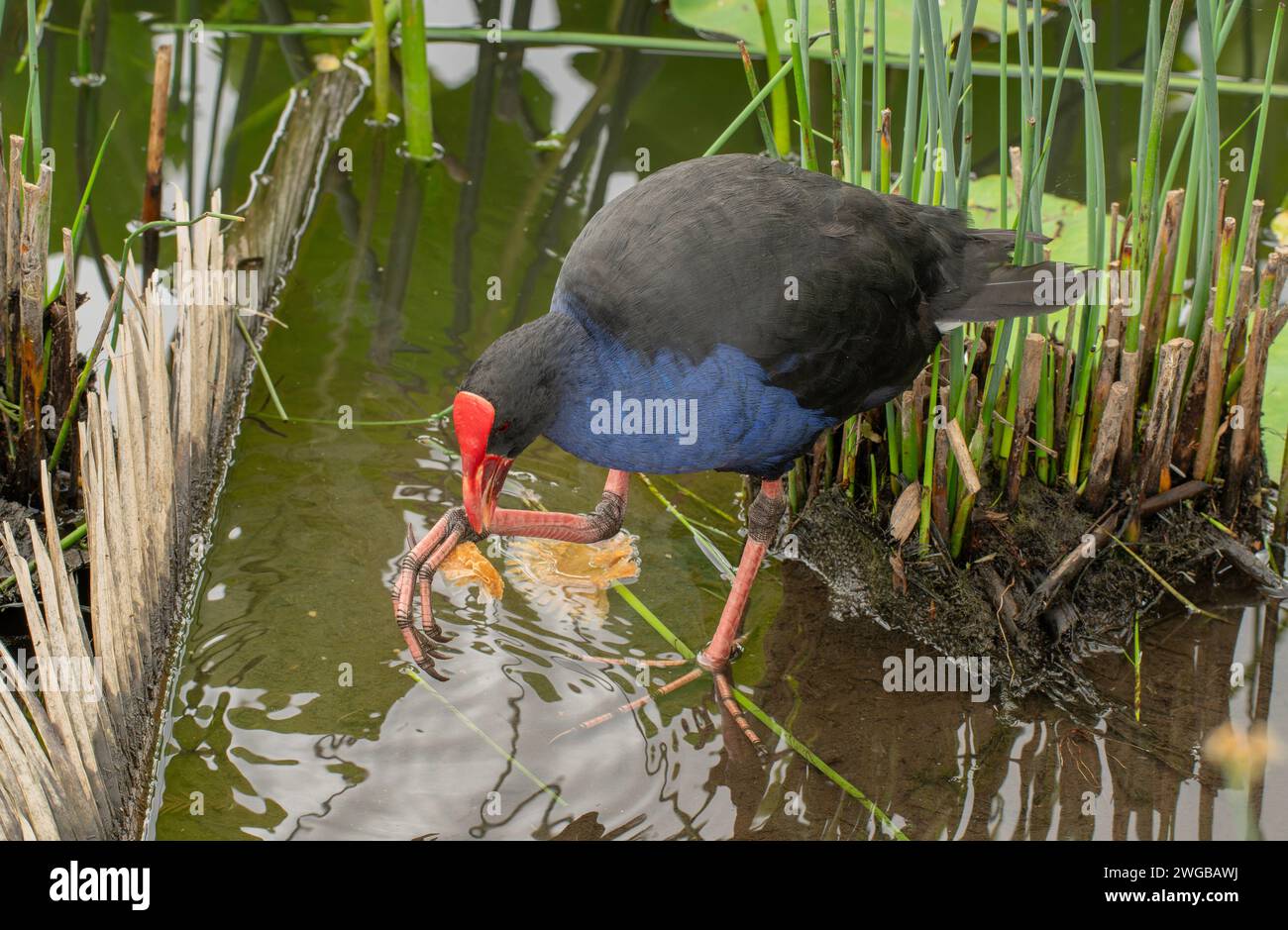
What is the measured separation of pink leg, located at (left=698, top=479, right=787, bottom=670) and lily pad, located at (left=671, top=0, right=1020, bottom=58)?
257 centimetres

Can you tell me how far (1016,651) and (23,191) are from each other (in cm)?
262

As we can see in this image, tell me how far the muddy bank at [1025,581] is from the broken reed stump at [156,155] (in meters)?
2.40

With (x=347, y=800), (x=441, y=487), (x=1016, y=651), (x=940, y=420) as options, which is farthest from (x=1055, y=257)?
(x=347, y=800)

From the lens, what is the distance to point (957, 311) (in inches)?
125

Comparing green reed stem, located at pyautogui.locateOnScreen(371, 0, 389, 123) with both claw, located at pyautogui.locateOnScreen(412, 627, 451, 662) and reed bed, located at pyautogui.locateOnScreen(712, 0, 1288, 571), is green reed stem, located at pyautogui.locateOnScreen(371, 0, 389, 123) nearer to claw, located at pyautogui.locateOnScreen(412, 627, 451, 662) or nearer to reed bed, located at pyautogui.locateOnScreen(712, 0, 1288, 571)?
reed bed, located at pyautogui.locateOnScreen(712, 0, 1288, 571)

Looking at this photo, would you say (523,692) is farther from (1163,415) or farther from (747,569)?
(1163,415)

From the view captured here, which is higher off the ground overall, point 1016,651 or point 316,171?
point 316,171

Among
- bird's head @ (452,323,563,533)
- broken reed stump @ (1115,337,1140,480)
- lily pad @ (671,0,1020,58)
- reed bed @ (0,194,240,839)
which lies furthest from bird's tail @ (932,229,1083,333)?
lily pad @ (671,0,1020,58)

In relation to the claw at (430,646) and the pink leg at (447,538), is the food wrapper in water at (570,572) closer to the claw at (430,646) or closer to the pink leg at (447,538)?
the pink leg at (447,538)

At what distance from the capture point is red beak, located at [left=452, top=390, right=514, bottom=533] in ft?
9.11

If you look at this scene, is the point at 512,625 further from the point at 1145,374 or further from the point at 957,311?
the point at 1145,374

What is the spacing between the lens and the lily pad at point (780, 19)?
205 inches

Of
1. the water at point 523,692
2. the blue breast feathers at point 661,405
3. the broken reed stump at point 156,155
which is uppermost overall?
the broken reed stump at point 156,155

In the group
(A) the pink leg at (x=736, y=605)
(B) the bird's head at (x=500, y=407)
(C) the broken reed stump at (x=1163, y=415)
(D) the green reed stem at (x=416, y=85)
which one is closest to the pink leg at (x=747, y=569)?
(A) the pink leg at (x=736, y=605)
